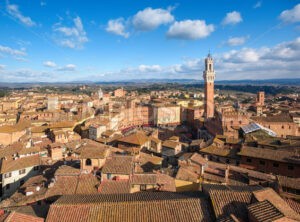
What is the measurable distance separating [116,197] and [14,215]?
4.91 meters

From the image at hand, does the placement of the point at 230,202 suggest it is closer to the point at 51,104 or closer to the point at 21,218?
the point at 21,218

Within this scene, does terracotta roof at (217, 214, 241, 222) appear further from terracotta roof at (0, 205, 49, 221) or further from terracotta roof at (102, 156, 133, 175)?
terracotta roof at (0, 205, 49, 221)

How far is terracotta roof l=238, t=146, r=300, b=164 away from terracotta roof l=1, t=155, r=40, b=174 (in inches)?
979

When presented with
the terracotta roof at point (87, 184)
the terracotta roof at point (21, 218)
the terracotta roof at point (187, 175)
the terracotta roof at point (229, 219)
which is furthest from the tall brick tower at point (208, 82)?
the terracotta roof at point (21, 218)

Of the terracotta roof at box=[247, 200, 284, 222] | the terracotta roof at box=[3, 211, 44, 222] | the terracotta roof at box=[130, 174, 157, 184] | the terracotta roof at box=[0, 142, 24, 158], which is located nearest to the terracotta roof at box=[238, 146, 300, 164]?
the terracotta roof at box=[130, 174, 157, 184]

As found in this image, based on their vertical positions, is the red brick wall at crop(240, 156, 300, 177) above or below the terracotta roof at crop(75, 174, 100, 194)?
below

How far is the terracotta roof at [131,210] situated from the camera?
921cm

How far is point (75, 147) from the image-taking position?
29609 mm

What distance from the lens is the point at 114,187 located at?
531 inches

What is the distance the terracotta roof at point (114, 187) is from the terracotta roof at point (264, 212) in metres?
7.62

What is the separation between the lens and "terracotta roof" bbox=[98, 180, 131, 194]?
13.0 meters

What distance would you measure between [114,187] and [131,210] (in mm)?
4229

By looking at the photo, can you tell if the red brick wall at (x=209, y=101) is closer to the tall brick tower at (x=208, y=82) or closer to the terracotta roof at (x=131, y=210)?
the tall brick tower at (x=208, y=82)

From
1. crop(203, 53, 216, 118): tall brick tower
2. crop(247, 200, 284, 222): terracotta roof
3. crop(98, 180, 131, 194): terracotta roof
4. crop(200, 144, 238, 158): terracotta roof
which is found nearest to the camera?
A: crop(247, 200, 284, 222): terracotta roof
